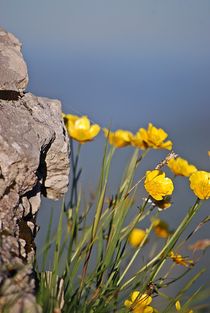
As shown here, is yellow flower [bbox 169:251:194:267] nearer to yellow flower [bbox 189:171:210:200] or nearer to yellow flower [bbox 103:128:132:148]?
yellow flower [bbox 189:171:210:200]

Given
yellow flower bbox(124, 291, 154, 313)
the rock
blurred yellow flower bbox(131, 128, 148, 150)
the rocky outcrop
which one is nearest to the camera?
the rocky outcrop

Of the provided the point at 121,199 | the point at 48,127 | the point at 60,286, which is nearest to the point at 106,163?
the point at 121,199

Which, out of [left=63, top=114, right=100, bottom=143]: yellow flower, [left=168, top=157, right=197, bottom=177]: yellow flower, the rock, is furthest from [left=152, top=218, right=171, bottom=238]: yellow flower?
the rock

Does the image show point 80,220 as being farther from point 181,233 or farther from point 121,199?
point 181,233

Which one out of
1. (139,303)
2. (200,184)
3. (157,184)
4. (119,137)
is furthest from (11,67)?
(139,303)

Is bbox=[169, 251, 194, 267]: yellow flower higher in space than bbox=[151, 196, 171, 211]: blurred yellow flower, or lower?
lower

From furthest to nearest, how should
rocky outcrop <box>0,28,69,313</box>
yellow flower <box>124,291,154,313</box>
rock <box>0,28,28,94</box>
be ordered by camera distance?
rock <box>0,28,28,94</box>, yellow flower <box>124,291,154,313</box>, rocky outcrop <box>0,28,69,313</box>

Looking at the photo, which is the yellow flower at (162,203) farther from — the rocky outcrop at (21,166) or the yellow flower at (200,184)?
the rocky outcrop at (21,166)
